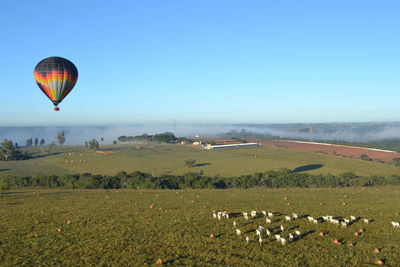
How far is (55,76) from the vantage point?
49.3 meters

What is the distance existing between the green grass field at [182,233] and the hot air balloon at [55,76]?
23175 mm

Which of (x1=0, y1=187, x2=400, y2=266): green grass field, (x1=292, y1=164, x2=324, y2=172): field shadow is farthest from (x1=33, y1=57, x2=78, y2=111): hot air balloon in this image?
(x1=292, y1=164, x2=324, y2=172): field shadow

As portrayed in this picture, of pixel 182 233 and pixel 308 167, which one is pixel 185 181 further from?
pixel 308 167

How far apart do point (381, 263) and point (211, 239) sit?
8.98m

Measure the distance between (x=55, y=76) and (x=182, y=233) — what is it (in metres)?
39.6

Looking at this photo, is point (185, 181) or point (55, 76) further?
point (185, 181)

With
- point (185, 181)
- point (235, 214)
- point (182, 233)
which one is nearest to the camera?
point (182, 233)

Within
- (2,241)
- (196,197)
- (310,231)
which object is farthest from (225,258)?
(196,197)

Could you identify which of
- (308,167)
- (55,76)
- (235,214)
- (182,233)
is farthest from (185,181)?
(308,167)

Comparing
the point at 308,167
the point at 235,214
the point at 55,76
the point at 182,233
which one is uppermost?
the point at 55,76

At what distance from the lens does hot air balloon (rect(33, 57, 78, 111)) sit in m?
49.3

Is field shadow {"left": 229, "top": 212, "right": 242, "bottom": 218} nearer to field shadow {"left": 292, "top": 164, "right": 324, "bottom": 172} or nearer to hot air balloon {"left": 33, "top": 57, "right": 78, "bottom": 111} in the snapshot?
hot air balloon {"left": 33, "top": 57, "right": 78, "bottom": 111}

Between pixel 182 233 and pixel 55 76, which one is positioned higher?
pixel 55 76

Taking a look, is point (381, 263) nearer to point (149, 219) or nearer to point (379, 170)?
point (149, 219)
